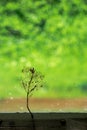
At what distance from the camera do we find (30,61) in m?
3.86

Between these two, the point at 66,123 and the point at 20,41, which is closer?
the point at 66,123

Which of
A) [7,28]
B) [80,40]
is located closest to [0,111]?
[7,28]

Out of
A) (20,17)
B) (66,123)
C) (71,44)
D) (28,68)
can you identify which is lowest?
(66,123)

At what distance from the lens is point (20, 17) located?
3963 mm

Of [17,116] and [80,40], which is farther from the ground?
[80,40]

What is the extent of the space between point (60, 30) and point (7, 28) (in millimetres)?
675

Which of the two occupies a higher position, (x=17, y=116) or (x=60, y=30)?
(x=60, y=30)

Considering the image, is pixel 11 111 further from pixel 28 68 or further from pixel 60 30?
pixel 60 30

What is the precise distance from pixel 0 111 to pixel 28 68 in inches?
26.9

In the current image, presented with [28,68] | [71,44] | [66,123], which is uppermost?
[71,44]

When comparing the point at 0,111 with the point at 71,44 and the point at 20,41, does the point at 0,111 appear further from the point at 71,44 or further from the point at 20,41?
the point at 71,44

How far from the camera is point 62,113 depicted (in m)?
3.83

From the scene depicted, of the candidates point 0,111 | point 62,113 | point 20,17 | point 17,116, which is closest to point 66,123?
point 62,113

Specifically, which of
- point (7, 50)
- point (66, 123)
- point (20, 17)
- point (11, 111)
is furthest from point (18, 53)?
point (66, 123)
